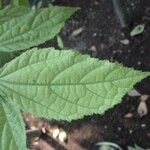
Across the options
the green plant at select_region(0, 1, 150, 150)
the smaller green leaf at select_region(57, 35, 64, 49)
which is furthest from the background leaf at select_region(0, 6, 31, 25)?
the smaller green leaf at select_region(57, 35, 64, 49)

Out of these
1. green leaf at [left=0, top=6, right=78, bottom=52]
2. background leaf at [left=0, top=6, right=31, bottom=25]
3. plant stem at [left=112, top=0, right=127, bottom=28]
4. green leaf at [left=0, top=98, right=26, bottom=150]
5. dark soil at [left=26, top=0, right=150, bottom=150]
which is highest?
background leaf at [left=0, top=6, right=31, bottom=25]

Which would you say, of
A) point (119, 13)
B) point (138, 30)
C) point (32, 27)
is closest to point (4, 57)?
point (32, 27)

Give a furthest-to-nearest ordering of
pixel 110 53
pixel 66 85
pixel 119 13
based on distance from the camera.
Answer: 1. pixel 110 53
2. pixel 119 13
3. pixel 66 85

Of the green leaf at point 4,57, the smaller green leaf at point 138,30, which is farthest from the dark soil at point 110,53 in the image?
the green leaf at point 4,57

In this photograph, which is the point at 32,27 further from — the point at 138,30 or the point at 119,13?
the point at 138,30

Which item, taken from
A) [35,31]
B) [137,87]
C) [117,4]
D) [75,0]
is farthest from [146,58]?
[35,31]

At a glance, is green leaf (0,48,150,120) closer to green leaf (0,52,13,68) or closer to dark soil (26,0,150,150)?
green leaf (0,52,13,68)

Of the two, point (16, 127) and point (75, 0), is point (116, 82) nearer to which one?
point (16, 127)
